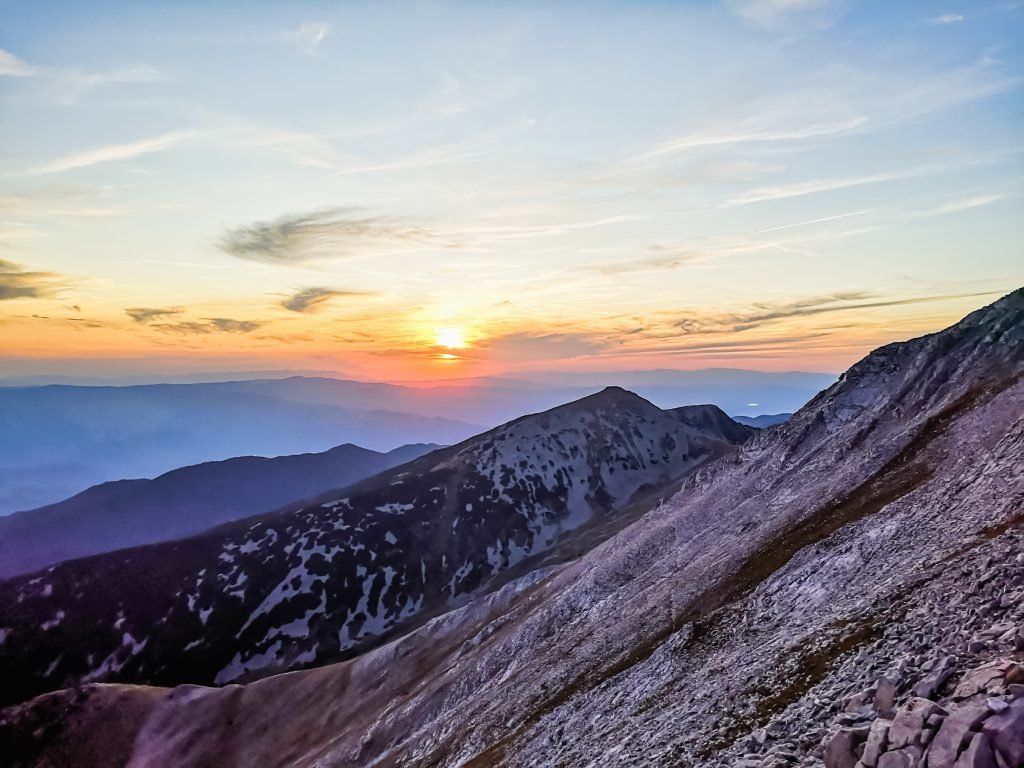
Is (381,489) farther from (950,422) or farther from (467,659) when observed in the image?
(950,422)

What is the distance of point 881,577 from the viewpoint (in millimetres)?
30375

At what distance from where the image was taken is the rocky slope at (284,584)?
13162cm

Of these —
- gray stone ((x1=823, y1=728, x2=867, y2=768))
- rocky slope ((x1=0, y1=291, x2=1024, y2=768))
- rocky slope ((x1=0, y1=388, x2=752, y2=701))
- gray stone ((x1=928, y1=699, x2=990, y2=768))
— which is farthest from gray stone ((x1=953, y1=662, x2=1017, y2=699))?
rocky slope ((x1=0, y1=388, x2=752, y2=701))

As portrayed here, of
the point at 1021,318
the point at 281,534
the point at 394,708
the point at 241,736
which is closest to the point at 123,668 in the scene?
the point at 281,534

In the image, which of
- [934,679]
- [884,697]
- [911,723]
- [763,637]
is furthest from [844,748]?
[763,637]

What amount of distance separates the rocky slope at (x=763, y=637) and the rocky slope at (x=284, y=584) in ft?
134

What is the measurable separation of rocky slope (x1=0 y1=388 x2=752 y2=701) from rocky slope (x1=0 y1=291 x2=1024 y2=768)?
40906 millimetres

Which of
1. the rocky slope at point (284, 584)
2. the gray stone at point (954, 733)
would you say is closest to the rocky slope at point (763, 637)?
the gray stone at point (954, 733)

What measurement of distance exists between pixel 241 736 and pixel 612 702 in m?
71.5

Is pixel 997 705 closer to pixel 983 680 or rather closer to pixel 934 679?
pixel 983 680

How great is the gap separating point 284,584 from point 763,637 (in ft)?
476

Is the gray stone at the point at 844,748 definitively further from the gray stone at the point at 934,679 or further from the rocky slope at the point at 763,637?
the gray stone at the point at 934,679

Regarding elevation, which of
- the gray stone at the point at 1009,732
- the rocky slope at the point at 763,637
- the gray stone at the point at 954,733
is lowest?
the rocky slope at the point at 763,637

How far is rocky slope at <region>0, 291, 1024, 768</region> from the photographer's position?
737 inches
